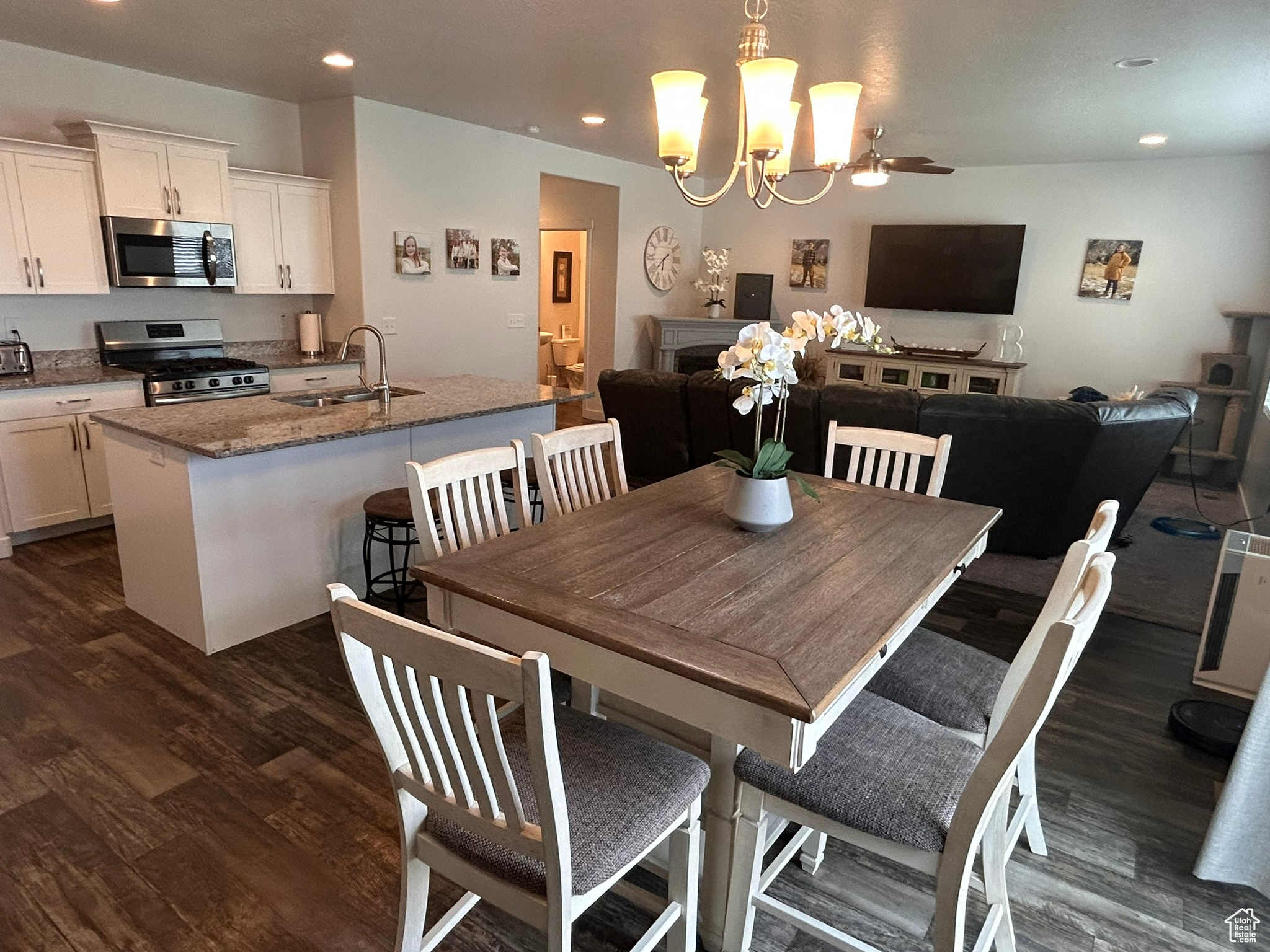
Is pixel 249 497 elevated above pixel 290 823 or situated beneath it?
elevated above

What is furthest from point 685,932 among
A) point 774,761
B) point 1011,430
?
point 1011,430

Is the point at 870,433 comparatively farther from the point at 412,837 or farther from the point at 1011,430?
the point at 412,837

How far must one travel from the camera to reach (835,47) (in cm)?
352

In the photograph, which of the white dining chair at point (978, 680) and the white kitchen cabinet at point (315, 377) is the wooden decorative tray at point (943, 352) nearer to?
the white kitchen cabinet at point (315, 377)

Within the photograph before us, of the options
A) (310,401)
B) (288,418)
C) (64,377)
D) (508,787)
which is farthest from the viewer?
(64,377)

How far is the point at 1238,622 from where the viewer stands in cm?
273

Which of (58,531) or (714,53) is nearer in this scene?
(714,53)

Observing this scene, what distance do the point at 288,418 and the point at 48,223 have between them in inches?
89.3

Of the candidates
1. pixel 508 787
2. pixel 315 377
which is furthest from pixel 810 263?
pixel 508 787

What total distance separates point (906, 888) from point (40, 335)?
5.14m

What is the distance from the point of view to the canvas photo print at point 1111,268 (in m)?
6.51

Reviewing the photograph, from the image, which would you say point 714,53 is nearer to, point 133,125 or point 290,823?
point 133,125

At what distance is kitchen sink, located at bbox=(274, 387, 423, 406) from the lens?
3533 millimetres

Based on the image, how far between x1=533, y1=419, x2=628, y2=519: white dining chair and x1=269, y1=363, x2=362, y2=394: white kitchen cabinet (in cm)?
273
